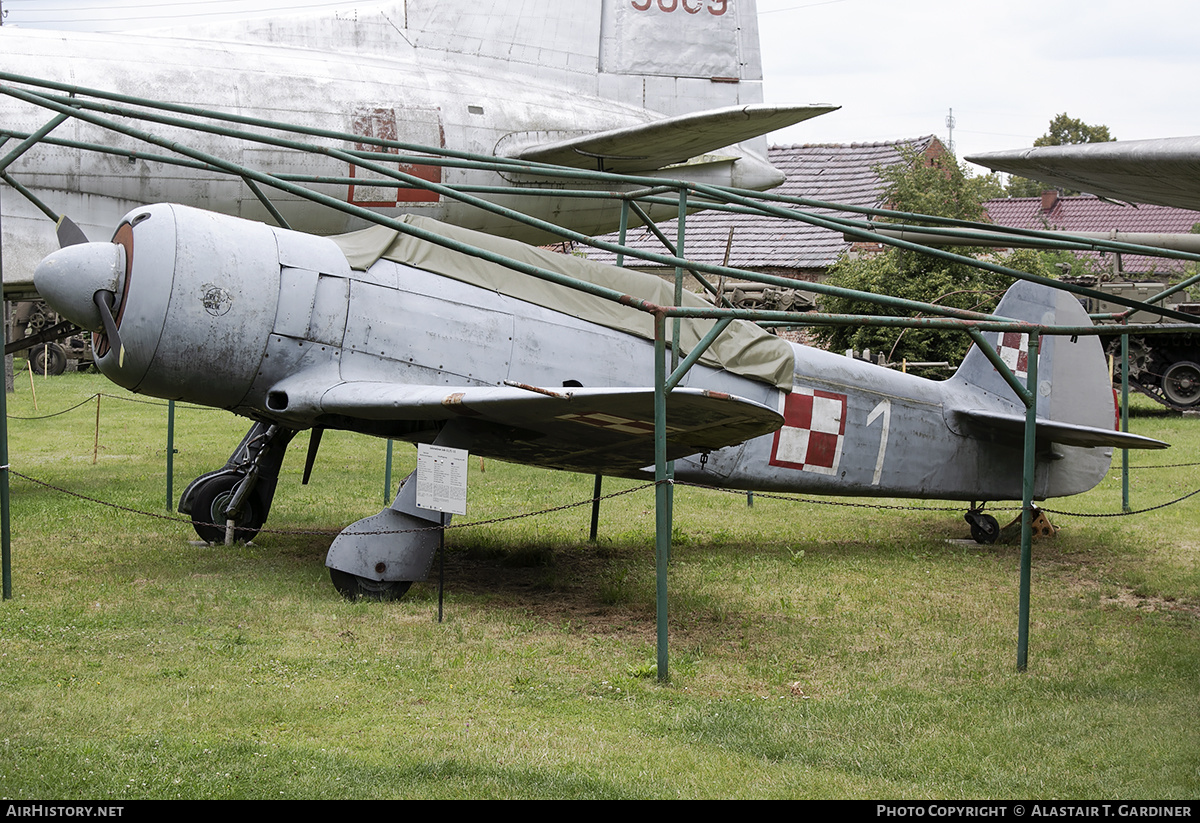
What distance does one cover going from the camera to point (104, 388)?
22844mm

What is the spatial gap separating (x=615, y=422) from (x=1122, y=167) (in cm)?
322

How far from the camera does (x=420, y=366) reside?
804 cm

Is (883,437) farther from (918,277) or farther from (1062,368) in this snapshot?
(918,277)

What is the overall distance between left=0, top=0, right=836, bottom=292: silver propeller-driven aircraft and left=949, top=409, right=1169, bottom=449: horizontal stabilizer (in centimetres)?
311

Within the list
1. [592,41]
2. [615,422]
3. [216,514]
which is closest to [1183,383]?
[592,41]

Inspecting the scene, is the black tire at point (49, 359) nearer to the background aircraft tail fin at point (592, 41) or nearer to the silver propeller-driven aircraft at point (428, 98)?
the silver propeller-driven aircraft at point (428, 98)

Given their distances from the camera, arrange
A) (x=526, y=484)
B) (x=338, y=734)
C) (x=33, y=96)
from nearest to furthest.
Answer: (x=338, y=734) → (x=33, y=96) → (x=526, y=484)

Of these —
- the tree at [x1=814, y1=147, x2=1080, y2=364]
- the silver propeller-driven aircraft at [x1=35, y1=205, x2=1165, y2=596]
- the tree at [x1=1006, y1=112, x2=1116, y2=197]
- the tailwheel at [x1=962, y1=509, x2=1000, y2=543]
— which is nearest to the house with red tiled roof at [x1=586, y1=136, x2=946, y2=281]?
the tree at [x1=814, y1=147, x2=1080, y2=364]

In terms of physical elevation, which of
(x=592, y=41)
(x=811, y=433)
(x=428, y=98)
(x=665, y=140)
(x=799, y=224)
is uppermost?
(x=592, y=41)

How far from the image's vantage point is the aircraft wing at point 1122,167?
17.8ft
